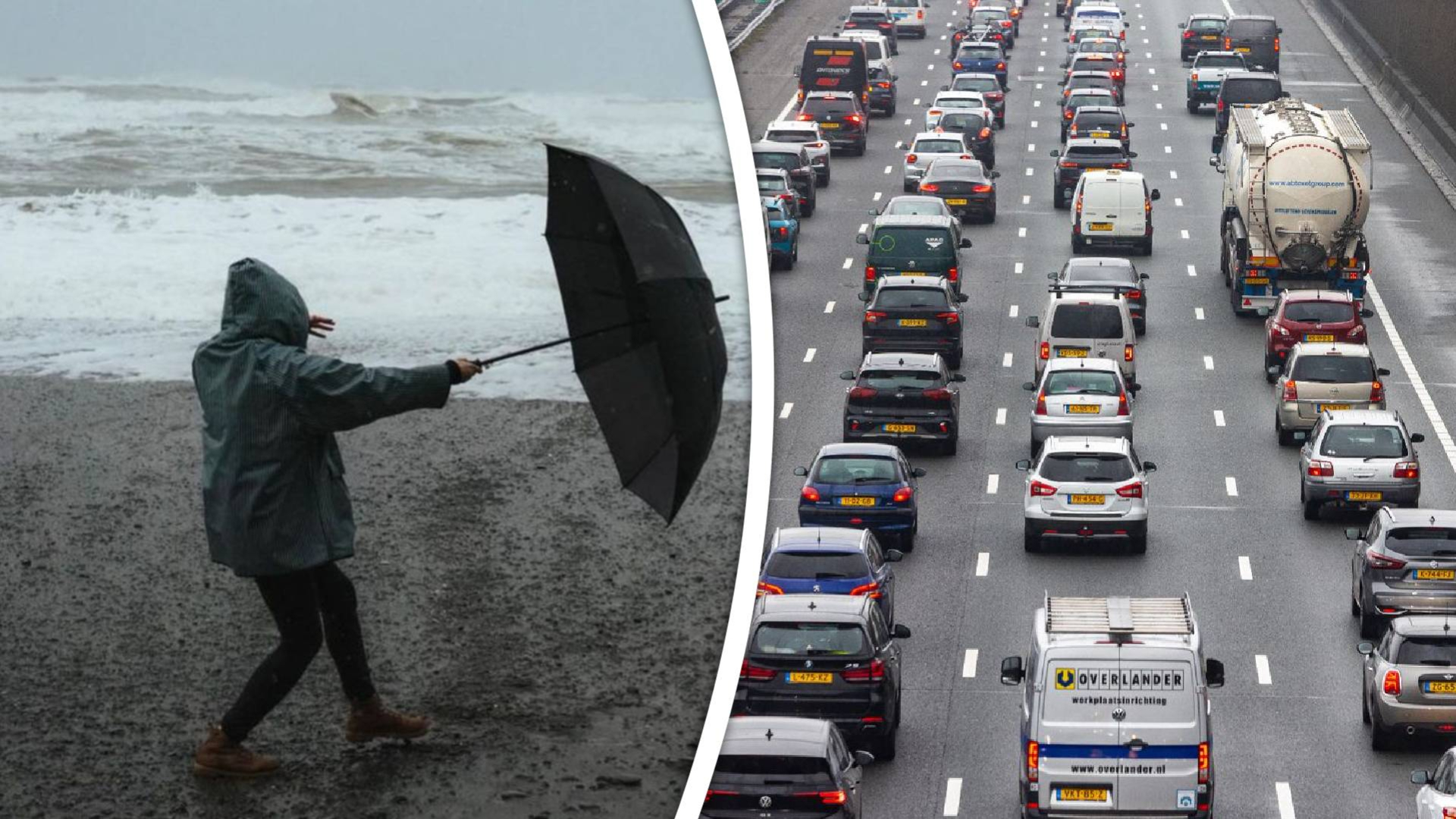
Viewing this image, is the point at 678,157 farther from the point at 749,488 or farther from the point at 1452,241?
the point at 1452,241

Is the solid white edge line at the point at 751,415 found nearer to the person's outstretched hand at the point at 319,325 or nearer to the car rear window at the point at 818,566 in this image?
the person's outstretched hand at the point at 319,325

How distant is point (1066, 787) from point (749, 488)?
19.3 metres

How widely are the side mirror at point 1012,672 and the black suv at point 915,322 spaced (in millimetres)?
20105

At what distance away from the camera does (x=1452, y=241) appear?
5575 cm

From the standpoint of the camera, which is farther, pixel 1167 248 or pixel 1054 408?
pixel 1167 248

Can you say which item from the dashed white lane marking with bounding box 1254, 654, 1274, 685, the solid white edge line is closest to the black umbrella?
the solid white edge line

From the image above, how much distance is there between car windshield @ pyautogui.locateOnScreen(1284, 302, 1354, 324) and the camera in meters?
43.5

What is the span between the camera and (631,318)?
2.17m

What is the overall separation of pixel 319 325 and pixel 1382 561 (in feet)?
91.5

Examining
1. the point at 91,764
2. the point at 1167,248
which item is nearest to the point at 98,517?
the point at 91,764

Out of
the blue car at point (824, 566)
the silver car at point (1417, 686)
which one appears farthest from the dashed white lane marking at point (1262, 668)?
the blue car at point (824, 566)

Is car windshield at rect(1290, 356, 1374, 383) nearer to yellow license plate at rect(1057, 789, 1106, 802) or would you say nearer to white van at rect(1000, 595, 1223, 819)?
white van at rect(1000, 595, 1223, 819)

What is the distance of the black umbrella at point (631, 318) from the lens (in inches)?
85.4

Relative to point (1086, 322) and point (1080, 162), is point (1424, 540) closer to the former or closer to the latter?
point (1086, 322)
